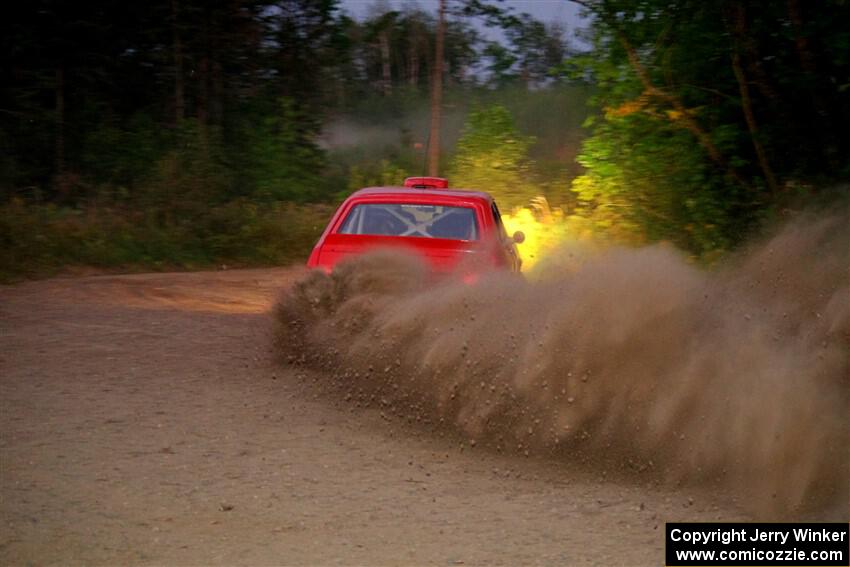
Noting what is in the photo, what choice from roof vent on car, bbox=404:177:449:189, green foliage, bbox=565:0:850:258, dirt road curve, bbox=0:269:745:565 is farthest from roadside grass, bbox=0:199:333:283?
green foliage, bbox=565:0:850:258

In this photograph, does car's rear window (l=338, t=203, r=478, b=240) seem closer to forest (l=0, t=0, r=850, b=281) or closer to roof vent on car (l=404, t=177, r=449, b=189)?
roof vent on car (l=404, t=177, r=449, b=189)

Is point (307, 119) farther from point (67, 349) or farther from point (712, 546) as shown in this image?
point (712, 546)

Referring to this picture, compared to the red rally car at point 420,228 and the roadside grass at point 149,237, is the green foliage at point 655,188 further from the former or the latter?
the roadside grass at point 149,237

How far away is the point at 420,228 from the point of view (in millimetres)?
9852

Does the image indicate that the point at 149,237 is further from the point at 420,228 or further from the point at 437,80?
the point at 420,228

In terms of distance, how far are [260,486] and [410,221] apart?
166 inches

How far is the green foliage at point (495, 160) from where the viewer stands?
20.4m

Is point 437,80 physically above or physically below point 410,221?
above

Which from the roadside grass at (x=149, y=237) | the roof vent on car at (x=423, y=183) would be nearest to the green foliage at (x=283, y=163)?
the roadside grass at (x=149, y=237)

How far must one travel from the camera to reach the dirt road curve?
517 centimetres
